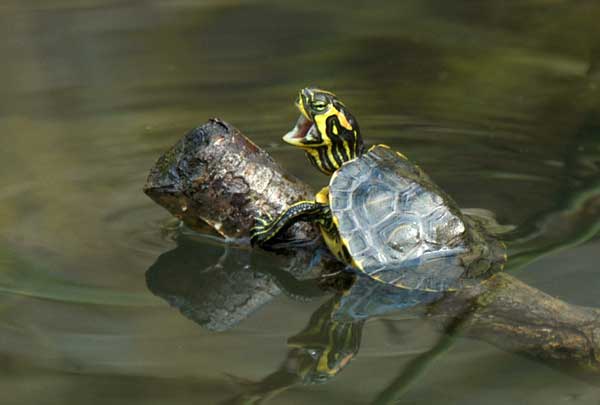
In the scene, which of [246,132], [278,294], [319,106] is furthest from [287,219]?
[246,132]

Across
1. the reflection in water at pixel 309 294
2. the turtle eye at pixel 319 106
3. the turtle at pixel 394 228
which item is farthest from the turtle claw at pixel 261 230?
the turtle eye at pixel 319 106

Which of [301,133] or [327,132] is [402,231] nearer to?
[327,132]

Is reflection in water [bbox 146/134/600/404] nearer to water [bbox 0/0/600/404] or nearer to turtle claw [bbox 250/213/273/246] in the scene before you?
water [bbox 0/0/600/404]

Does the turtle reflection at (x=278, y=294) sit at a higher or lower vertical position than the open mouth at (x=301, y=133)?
lower

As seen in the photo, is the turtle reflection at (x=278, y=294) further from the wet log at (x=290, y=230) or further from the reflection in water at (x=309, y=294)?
the wet log at (x=290, y=230)

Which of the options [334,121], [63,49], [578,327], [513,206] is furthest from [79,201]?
[63,49]

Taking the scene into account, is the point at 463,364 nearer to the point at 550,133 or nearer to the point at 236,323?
the point at 236,323
